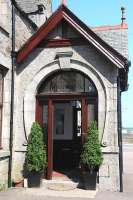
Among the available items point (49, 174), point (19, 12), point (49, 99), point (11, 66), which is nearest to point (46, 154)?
point (49, 174)

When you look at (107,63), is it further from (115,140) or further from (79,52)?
(115,140)

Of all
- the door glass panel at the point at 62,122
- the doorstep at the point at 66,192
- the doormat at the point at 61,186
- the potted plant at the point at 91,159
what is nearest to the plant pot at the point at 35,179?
the doorstep at the point at 66,192

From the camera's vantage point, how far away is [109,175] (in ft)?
35.9

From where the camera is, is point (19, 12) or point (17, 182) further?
point (19, 12)

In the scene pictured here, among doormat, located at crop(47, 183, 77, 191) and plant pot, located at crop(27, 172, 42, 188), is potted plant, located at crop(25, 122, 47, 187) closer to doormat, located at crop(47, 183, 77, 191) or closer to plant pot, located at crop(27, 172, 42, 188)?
plant pot, located at crop(27, 172, 42, 188)

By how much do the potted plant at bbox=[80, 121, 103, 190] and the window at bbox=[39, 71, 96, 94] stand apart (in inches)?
66.0

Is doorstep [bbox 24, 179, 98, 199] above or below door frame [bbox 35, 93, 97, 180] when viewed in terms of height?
below

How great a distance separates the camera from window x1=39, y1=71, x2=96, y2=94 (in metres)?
11.9

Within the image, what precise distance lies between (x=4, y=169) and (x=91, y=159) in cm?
259

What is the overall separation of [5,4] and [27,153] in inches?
179

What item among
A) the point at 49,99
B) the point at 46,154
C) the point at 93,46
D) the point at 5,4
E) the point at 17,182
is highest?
the point at 5,4

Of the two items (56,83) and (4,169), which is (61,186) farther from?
(56,83)

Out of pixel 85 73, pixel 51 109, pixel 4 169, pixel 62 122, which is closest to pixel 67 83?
pixel 85 73

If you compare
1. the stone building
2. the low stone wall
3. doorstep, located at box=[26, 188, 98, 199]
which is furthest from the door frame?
the low stone wall
